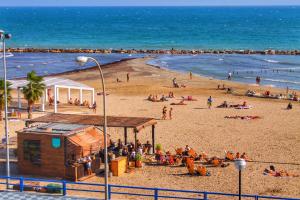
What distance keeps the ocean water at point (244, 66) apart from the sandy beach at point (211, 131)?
5394 mm

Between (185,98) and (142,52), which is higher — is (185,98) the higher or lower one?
the lower one

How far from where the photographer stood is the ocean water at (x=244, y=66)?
58.5m

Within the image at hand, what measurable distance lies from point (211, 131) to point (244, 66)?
1556 inches

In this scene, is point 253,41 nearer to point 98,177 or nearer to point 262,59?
point 262,59

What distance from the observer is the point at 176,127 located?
32.9 metres

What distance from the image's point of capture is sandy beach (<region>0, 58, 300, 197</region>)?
883 inches

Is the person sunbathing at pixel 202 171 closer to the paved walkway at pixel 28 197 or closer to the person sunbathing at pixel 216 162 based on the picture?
the person sunbathing at pixel 216 162

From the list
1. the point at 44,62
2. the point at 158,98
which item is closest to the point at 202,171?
the point at 158,98

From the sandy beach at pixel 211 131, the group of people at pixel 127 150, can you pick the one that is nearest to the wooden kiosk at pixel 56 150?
the group of people at pixel 127 150

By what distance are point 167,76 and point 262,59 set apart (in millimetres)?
24741

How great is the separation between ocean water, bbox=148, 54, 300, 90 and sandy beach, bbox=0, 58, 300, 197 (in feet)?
17.7

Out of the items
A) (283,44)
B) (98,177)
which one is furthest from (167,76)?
(283,44)

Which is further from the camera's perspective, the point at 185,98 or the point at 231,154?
the point at 185,98

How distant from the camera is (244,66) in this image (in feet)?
230
